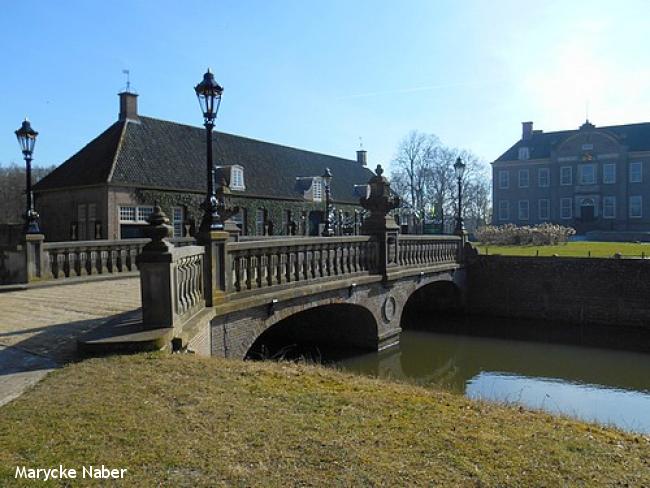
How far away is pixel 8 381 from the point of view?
17.7 ft

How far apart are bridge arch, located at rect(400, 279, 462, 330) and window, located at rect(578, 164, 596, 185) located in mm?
37730

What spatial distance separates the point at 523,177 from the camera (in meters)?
58.5

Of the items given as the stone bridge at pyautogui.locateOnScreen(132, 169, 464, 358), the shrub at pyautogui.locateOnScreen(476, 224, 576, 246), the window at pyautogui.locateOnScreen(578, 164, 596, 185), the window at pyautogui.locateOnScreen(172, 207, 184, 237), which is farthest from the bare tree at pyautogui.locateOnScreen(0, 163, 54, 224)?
the window at pyautogui.locateOnScreen(578, 164, 596, 185)

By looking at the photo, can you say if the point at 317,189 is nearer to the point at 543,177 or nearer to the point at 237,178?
the point at 237,178

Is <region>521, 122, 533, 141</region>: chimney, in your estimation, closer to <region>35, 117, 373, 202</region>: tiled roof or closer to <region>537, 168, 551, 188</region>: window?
<region>537, 168, 551, 188</region>: window

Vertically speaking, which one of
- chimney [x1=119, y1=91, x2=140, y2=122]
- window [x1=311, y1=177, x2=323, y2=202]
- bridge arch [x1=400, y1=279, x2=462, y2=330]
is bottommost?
bridge arch [x1=400, y1=279, x2=462, y2=330]

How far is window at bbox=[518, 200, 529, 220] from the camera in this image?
58562mm

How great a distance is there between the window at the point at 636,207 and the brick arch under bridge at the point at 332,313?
41.0 m

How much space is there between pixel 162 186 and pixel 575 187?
43.0 m

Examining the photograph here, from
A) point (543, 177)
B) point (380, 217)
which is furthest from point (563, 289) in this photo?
point (543, 177)

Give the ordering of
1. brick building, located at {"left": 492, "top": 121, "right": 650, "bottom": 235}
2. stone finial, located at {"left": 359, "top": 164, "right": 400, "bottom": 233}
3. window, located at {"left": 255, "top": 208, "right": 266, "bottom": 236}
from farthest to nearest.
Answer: brick building, located at {"left": 492, "top": 121, "right": 650, "bottom": 235}
window, located at {"left": 255, "top": 208, "right": 266, "bottom": 236}
stone finial, located at {"left": 359, "top": 164, "right": 400, "bottom": 233}

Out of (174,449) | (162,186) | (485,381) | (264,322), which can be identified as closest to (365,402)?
(174,449)

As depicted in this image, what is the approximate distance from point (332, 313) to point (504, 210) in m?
47.8

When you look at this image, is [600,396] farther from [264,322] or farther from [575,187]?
[575,187]
